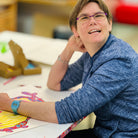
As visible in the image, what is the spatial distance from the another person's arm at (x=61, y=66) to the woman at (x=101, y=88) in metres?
0.10

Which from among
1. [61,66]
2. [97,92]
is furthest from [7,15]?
[97,92]

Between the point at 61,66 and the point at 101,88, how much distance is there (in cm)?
44

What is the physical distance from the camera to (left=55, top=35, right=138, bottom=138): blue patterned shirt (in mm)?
961

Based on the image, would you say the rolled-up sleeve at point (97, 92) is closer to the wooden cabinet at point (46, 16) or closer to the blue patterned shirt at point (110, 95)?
the blue patterned shirt at point (110, 95)

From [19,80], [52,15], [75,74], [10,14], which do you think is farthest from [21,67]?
[52,15]

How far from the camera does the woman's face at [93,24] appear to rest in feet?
3.57

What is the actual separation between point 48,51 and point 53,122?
91 centimetres

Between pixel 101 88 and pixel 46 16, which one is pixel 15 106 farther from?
pixel 46 16

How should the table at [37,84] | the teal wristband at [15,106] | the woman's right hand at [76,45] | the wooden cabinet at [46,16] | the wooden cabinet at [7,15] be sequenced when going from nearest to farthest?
1. the table at [37,84]
2. the teal wristband at [15,106]
3. the woman's right hand at [76,45]
4. the wooden cabinet at [7,15]
5. the wooden cabinet at [46,16]

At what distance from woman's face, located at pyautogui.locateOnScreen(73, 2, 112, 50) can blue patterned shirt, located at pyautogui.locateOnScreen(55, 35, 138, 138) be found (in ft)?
0.15

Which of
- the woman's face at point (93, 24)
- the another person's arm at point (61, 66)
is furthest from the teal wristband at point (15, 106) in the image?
the woman's face at point (93, 24)

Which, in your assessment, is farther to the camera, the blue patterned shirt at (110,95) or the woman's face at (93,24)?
the woman's face at (93,24)

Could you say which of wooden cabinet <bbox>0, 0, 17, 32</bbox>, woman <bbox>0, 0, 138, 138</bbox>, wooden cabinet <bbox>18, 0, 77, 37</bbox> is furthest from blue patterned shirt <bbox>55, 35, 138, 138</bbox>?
wooden cabinet <bbox>18, 0, 77, 37</bbox>

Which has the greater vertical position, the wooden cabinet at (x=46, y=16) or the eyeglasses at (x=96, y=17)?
the wooden cabinet at (x=46, y=16)
